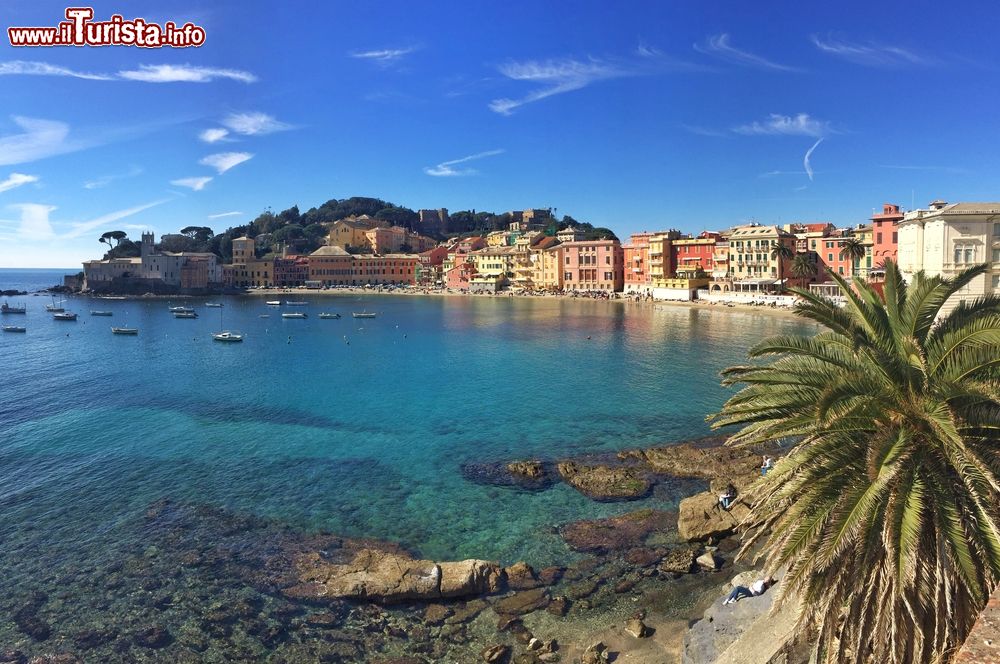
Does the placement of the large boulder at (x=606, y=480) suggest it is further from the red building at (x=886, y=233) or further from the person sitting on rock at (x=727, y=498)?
the red building at (x=886, y=233)

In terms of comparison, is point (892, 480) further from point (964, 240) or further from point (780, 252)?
point (780, 252)

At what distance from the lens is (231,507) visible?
1838 cm

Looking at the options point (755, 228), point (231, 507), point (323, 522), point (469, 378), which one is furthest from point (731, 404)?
point (755, 228)

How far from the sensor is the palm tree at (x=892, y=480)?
5887 millimetres

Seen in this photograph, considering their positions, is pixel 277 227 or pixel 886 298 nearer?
pixel 886 298

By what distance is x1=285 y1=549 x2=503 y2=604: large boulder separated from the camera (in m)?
13.2

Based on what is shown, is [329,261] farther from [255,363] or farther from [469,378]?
[469,378]

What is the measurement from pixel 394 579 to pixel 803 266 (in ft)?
248

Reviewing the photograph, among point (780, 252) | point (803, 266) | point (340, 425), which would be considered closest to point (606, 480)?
point (340, 425)

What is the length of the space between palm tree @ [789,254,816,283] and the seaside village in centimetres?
14

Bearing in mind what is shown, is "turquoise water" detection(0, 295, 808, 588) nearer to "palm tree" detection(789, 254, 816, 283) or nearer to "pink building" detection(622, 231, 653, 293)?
"palm tree" detection(789, 254, 816, 283)

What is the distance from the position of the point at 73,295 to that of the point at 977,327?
161 m

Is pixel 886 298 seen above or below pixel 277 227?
below

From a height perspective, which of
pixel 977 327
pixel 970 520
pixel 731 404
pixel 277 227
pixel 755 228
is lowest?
pixel 970 520
